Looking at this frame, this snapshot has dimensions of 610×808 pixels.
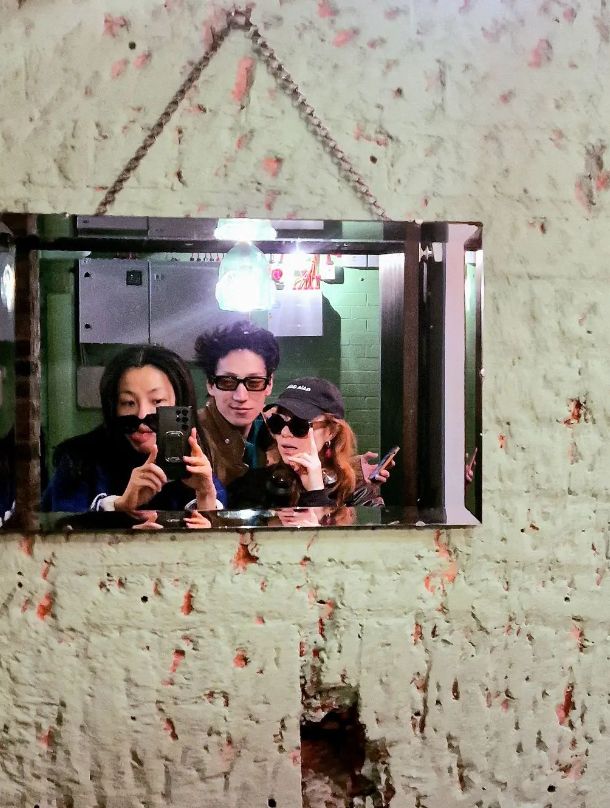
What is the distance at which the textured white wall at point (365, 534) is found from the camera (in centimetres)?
122

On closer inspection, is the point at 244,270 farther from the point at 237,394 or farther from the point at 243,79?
the point at 243,79

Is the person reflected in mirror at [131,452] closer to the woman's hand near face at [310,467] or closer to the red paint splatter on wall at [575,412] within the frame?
the woman's hand near face at [310,467]

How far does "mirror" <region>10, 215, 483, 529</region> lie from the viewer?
1205 mm

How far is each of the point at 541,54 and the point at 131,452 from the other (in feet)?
3.87

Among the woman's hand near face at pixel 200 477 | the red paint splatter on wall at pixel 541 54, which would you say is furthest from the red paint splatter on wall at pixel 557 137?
the woman's hand near face at pixel 200 477

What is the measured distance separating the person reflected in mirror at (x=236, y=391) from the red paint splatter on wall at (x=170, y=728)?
1.65ft

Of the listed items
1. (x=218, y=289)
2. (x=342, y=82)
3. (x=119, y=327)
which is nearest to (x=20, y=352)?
(x=119, y=327)

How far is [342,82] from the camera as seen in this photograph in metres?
1.25

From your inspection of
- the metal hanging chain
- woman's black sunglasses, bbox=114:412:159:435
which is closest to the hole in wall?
woman's black sunglasses, bbox=114:412:159:435

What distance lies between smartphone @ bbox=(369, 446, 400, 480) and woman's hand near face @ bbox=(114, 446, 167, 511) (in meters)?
0.42

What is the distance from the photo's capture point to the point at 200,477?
1226mm

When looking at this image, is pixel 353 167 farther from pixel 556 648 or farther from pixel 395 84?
pixel 556 648

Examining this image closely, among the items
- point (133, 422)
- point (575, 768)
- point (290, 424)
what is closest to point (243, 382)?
point (290, 424)

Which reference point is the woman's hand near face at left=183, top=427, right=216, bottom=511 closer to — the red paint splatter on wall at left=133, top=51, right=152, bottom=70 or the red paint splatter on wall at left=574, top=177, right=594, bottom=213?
the red paint splatter on wall at left=133, top=51, right=152, bottom=70
